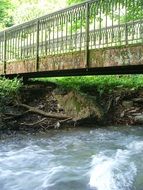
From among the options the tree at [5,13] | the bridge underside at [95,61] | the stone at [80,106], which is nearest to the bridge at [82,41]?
the bridge underside at [95,61]

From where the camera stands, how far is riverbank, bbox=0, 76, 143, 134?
13.9m

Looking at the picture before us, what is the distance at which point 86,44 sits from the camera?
1071 centimetres

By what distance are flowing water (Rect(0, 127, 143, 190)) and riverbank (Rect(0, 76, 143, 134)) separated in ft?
2.47

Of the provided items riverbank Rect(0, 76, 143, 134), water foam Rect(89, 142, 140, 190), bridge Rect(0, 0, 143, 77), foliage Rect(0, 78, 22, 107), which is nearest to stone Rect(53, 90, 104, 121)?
riverbank Rect(0, 76, 143, 134)

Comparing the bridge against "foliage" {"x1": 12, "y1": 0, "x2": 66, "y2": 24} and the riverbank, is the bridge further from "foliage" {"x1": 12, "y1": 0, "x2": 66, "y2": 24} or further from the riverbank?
"foliage" {"x1": 12, "y1": 0, "x2": 66, "y2": 24}

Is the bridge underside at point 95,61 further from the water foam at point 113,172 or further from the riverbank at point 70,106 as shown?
the water foam at point 113,172

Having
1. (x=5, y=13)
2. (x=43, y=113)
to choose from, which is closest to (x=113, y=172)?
(x=43, y=113)

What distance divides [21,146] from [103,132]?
2955 mm

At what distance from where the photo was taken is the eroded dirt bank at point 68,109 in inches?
548

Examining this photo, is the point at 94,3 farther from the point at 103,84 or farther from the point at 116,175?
the point at 103,84

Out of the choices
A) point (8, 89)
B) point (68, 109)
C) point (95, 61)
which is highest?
point (95, 61)

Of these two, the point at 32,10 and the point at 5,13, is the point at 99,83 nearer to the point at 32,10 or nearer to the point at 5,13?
the point at 5,13

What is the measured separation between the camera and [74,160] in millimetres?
9539

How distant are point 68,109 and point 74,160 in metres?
4.97
